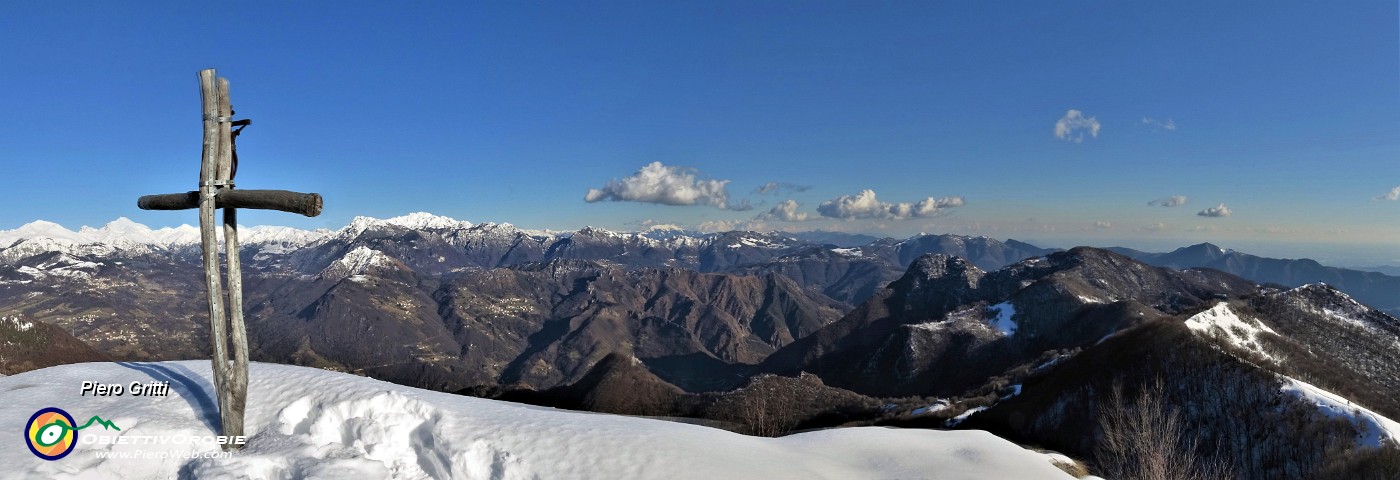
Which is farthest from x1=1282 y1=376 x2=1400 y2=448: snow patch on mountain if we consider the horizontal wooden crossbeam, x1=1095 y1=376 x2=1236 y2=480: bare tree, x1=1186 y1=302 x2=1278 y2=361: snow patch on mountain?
the horizontal wooden crossbeam

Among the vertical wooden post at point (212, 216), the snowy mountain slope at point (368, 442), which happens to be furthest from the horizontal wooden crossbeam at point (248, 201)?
the snowy mountain slope at point (368, 442)

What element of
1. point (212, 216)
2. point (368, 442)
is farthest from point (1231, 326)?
point (212, 216)

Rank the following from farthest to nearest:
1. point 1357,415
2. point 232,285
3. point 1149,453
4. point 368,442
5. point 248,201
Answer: point 1357,415
point 1149,453
point 368,442
point 232,285
point 248,201

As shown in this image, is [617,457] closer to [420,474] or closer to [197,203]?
[420,474]

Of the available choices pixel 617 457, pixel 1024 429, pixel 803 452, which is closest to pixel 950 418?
pixel 1024 429

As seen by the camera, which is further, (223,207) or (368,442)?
(368,442)

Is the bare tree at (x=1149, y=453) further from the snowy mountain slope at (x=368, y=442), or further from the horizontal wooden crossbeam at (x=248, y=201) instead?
the horizontal wooden crossbeam at (x=248, y=201)

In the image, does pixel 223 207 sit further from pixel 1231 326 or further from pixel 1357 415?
pixel 1231 326
